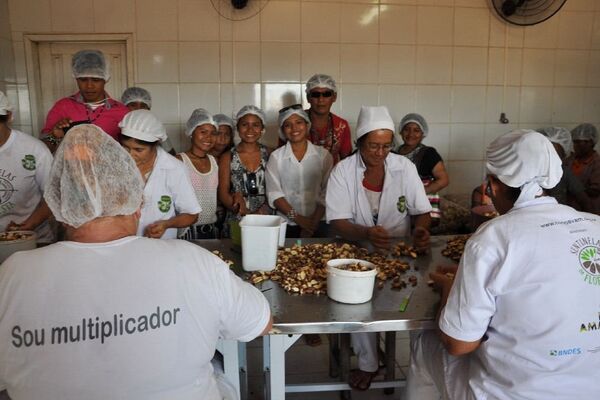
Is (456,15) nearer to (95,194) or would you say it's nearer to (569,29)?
(569,29)

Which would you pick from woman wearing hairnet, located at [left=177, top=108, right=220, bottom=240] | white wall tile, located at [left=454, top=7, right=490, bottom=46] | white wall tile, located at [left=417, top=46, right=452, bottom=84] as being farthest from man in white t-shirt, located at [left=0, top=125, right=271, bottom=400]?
white wall tile, located at [left=454, top=7, right=490, bottom=46]

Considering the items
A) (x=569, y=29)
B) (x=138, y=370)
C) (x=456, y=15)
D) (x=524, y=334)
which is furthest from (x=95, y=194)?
(x=569, y=29)

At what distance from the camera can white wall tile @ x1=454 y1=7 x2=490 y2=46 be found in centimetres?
446

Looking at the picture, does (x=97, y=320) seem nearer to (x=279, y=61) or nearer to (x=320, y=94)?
(x=320, y=94)

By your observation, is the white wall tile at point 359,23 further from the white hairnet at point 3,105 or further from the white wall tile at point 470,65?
the white hairnet at point 3,105

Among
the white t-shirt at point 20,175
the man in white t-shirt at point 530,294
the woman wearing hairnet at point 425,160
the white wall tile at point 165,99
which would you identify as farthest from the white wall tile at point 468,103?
the white t-shirt at point 20,175

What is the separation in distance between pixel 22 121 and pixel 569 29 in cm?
525

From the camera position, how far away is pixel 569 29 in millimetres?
4641

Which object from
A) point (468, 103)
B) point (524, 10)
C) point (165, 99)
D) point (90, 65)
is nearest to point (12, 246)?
point (90, 65)

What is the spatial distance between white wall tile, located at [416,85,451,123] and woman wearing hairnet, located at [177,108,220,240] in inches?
86.3

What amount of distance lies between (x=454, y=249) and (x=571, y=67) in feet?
11.3

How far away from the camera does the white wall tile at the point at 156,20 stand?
4109 millimetres

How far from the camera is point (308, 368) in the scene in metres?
2.99

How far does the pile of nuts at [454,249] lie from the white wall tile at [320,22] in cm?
253
